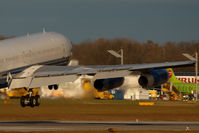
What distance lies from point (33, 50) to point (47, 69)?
2378 mm

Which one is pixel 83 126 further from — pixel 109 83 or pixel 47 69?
A: pixel 47 69

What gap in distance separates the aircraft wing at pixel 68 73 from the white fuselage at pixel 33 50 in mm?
1058

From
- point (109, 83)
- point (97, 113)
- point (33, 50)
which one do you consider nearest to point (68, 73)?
point (109, 83)

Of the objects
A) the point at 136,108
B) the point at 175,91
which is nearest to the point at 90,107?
the point at 136,108

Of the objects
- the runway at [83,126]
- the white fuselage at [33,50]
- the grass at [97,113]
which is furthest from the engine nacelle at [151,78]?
the grass at [97,113]

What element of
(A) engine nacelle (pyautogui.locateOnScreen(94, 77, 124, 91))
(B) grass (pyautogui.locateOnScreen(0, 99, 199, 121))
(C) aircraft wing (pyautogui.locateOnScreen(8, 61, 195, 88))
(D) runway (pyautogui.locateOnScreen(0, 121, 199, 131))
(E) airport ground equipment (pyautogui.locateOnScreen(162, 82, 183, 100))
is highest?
(E) airport ground equipment (pyautogui.locateOnScreen(162, 82, 183, 100))

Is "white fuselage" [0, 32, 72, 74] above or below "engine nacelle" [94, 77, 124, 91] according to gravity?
above

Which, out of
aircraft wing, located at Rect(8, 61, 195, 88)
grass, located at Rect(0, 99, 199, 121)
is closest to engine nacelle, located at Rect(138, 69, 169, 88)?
aircraft wing, located at Rect(8, 61, 195, 88)

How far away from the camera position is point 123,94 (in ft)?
335

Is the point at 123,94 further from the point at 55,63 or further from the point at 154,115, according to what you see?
the point at 55,63

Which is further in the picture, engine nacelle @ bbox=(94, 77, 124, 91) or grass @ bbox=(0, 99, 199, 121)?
grass @ bbox=(0, 99, 199, 121)

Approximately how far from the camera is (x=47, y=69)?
49.6m

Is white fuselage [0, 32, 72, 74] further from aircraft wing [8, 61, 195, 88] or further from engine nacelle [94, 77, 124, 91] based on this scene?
engine nacelle [94, 77, 124, 91]

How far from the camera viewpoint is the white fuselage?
47781mm
